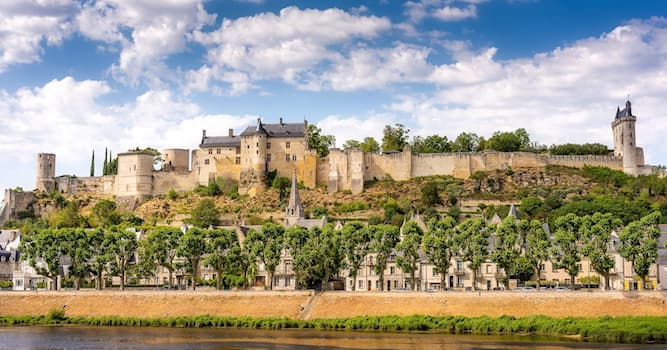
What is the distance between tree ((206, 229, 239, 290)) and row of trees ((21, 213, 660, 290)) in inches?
2.9

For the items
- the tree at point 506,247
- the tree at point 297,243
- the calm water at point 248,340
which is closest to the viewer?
the calm water at point 248,340

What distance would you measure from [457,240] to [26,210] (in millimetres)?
70503

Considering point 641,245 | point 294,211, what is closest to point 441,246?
point 641,245

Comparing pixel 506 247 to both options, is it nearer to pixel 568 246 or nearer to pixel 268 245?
pixel 568 246

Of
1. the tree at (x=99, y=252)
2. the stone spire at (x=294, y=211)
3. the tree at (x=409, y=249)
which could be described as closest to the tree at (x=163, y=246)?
the tree at (x=99, y=252)

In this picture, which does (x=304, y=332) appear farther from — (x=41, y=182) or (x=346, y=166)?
(x=41, y=182)

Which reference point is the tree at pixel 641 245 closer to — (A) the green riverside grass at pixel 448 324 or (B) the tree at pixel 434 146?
(A) the green riverside grass at pixel 448 324

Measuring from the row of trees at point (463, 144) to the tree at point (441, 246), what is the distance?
180ft

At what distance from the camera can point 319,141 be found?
11544cm

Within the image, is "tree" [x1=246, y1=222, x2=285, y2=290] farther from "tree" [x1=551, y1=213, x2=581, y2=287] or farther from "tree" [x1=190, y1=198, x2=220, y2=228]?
"tree" [x1=190, y1=198, x2=220, y2=228]

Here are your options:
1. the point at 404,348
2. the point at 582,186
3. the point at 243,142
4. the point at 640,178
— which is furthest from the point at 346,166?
the point at 404,348

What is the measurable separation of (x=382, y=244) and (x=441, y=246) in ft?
13.9

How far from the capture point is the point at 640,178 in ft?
329

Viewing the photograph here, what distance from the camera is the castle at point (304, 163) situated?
105000 millimetres
